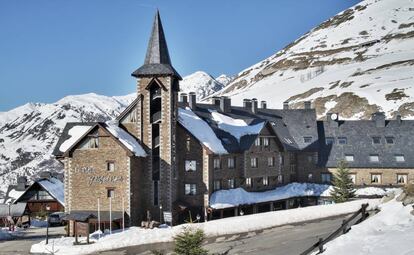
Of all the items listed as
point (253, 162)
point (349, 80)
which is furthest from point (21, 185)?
point (349, 80)

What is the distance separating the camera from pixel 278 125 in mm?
63906

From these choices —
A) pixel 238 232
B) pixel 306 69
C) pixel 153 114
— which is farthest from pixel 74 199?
pixel 306 69

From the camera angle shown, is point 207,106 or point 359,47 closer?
point 207,106

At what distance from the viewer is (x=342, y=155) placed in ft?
199

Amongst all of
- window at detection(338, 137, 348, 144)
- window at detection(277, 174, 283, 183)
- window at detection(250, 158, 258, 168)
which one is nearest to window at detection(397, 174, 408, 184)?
window at detection(338, 137, 348, 144)

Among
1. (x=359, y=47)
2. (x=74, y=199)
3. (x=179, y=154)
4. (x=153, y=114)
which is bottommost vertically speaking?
(x=74, y=199)

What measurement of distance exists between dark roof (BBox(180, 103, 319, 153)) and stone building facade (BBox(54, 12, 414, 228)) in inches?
7.4

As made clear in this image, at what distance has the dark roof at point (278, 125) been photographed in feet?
171

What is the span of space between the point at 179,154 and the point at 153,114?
492 centimetres

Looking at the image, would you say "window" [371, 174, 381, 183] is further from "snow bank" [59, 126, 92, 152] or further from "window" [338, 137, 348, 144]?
"snow bank" [59, 126, 92, 152]

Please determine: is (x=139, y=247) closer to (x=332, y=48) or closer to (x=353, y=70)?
(x=353, y=70)

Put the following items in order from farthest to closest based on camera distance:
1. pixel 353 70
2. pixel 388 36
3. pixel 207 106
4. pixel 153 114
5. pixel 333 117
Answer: pixel 388 36 < pixel 353 70 < pixel 333 117 < pixel 207 106 < pixel 153 114

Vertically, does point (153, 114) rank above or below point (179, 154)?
above

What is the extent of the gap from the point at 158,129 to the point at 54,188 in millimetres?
22908
